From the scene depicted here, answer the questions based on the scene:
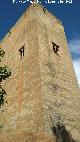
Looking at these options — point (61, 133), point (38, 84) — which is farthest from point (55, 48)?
point (61, 133)

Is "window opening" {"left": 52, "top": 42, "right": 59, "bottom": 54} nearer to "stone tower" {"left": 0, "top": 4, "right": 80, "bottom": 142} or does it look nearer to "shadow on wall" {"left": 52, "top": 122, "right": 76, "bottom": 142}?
"stone tower" {"left": 0, "top": 4, "right": 80, "bottom": 142}

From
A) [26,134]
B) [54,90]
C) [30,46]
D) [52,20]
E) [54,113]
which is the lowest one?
[26,134]

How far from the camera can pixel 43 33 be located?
1555cm

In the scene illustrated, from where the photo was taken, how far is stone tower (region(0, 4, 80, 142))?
462 inches

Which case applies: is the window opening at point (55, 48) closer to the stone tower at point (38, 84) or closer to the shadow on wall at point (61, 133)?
the stone tower at point (38, 84)

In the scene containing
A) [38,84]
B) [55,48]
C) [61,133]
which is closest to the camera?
[61,133]

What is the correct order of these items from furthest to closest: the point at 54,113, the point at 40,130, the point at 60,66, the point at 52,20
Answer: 1. the point at 52,20
2. the point at 60,66
3. the point at 54,113
4. the point at 40,130

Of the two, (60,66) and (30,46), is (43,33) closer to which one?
(30,46)

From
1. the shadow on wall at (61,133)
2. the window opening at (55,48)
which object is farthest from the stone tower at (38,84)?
the shadow on wall at (61,133)

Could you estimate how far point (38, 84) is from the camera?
1270 cm

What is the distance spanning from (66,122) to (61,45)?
19.7 feet

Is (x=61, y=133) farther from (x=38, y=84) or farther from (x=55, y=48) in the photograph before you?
(x=55, y=48)

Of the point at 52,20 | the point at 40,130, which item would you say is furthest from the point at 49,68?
the point at 52,20

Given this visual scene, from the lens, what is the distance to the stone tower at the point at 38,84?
38.5ft
